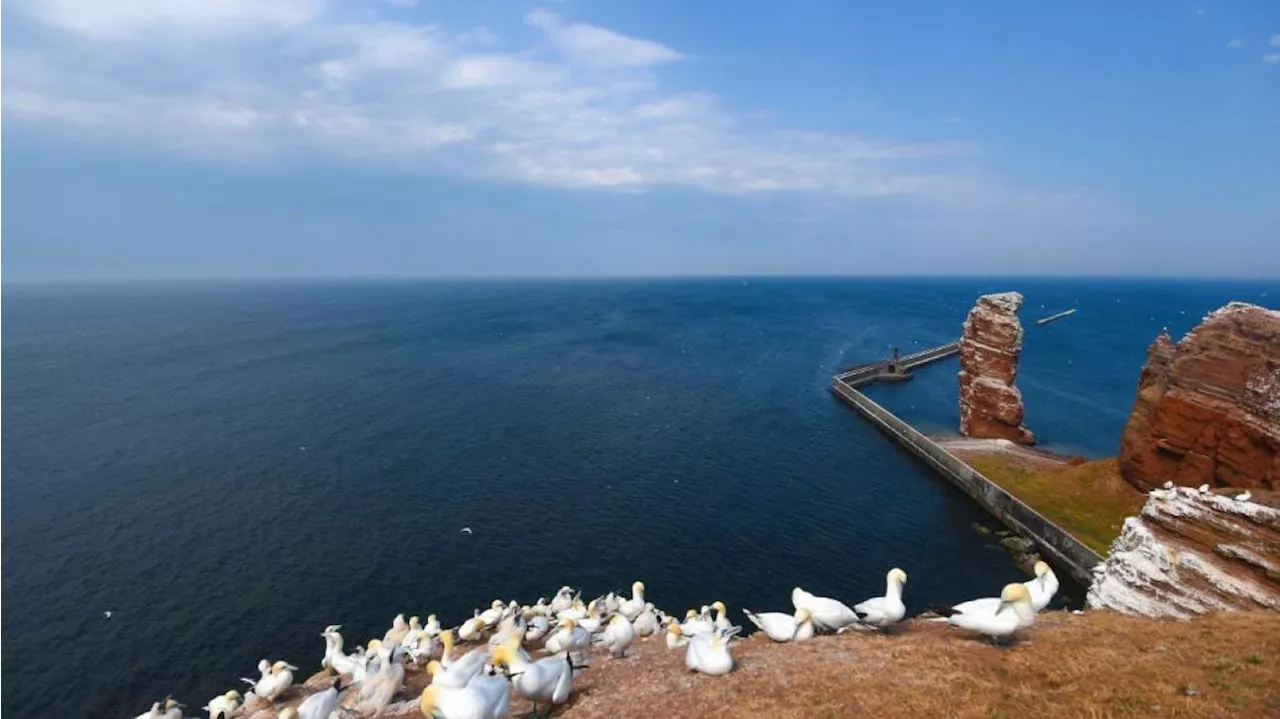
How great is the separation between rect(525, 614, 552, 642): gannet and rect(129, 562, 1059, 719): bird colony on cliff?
0.16ft

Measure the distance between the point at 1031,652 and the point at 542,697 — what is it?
11.8 metres

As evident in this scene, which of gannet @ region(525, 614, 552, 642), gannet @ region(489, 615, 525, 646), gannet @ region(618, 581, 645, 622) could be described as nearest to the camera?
gannet @ region(489, 615, 525, 646)

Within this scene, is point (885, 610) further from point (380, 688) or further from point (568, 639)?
point (380, 688)

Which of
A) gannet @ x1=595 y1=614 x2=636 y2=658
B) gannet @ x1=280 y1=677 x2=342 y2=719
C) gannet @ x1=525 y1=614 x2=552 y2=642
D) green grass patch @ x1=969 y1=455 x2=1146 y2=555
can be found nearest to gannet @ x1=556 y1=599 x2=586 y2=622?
gannet @ x1=525 y1=614 x2=552 y2=642

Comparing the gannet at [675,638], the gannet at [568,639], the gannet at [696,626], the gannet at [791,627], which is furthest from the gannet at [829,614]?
the gannet at [568,639]

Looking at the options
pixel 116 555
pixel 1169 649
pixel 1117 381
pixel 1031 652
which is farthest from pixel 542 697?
pixel 1117 381

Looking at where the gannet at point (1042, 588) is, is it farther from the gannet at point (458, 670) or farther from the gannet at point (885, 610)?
the gannet at point (458, 670)

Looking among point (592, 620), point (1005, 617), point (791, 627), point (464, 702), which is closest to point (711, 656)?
point (791, 627)

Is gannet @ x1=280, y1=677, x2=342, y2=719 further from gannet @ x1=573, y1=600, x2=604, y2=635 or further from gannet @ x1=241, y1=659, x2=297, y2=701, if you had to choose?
gannet @ x1=573, y1=600, x2=604, y2=635

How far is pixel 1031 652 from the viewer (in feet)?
50.4

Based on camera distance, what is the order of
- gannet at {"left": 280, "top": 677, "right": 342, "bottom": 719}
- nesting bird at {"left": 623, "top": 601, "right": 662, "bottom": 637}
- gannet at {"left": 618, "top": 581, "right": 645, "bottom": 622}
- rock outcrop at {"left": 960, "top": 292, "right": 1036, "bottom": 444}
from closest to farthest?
gannet at {"left": 280, "top": 677, "right": 342, "bottom": 719}
nesting bird at {"left": 623, "top": 601, "right": 662, "bottom": 637}
gannet at {"left": 618, "top": 581, "right": 645, "bottom": 622}
rock outcrop at {"left": 960, "top": 292, "right": 1036, "bottom": 444}

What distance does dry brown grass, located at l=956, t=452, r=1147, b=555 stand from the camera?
4506 cm

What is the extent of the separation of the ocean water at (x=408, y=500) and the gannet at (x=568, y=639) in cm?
1757

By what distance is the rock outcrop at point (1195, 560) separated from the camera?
2298 cm
